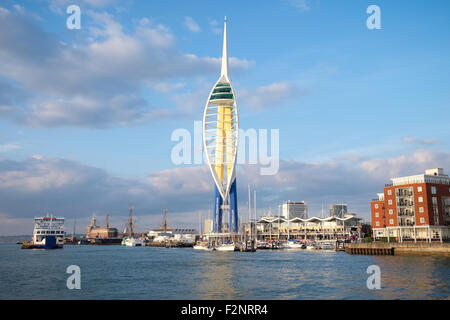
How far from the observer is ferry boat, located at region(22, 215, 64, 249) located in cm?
13688

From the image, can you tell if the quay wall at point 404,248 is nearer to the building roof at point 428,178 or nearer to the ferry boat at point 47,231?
the building roof at point 428,178

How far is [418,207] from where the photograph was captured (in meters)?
93.2

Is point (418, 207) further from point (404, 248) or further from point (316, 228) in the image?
point (316, 228)

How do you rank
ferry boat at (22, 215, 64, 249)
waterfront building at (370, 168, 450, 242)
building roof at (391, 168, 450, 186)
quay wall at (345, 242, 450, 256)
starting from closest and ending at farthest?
quay wall at (345, 242, 450, 256), waterfront building at (370, 168, 450, 242), building roof at (391, 168, 450, 186), ferry boat at (22, 215, 64, 249)

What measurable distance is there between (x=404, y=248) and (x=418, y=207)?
46.9ft

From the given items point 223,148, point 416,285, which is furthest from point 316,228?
point 416,285

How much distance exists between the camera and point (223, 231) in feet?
531

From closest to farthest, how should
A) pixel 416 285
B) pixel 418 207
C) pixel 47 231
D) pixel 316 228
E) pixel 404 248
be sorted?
1. pixel 416 285
2. pixel 404 248
3. pixel 418 207
4. pixel 47 231
5. pixel 316 228

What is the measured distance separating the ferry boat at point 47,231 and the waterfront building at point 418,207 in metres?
101

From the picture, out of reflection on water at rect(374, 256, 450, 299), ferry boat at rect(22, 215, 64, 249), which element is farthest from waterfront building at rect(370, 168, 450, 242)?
ferry boat at rect(22, 215, 64, 249)

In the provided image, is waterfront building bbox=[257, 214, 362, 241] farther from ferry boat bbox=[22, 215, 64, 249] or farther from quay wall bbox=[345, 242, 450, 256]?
ferry boat bbox=[22, 215, 64, 249]

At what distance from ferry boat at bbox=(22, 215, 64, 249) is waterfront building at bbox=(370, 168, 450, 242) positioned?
330ft
